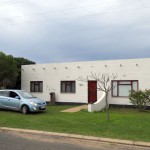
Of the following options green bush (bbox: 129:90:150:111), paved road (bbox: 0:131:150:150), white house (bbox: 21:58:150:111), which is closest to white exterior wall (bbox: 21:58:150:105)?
white house (bbox: 21:58:150:111)

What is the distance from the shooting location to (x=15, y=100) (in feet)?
66.0

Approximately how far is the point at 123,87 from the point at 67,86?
564cm

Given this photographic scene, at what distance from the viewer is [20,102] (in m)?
19.8

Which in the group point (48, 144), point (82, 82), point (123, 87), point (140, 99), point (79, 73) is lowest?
point (48, 144)

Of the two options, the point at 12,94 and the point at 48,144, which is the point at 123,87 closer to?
the point at 12,94

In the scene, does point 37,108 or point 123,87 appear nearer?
point 37,108

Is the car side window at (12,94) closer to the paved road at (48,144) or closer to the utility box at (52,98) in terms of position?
the utility box at (52,98)

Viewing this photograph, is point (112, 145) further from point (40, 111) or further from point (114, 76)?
point (114, 76)

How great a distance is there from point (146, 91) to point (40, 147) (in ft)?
51.0

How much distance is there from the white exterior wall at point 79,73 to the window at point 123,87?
0.35m

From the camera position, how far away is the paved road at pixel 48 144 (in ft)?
29.7

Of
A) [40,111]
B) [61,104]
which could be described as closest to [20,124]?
[40,111]

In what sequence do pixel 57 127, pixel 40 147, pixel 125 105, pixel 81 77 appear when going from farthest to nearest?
pixel 81 77 < pixel 125 105 < pixel 57 127 < pixel 40 147

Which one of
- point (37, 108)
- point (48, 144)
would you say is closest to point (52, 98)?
point (37, 108)
